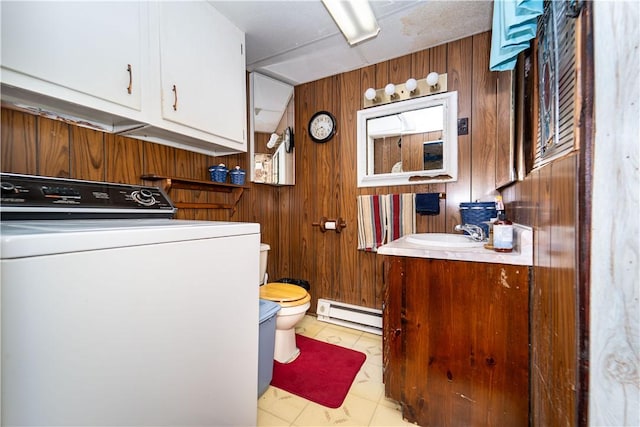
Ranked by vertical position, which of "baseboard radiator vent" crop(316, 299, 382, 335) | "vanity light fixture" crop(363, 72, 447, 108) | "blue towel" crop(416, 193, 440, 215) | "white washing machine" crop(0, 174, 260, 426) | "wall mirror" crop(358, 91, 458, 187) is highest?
"vanity light fixture" crop(363, 72, 447, 108)

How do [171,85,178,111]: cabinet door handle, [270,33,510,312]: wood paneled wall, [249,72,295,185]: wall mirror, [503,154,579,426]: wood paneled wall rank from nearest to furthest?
[503,154,579,426]: wood paneled wall < [171,85,178,111]: cabinet door handle < [270,33,510,312]: wood paneled wall < [249,72,295,185]: wall mirror

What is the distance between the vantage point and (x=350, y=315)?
7.50ft

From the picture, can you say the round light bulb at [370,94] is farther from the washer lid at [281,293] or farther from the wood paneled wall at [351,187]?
the washer lid at [281,293]

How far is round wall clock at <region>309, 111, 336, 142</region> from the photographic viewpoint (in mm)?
2428

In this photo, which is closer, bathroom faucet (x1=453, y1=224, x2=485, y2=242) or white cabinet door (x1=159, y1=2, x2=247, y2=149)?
white cabinet door (x1=159, y1=2, x2=247, y2=149)

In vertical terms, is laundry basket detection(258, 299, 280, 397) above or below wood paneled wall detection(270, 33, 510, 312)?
below

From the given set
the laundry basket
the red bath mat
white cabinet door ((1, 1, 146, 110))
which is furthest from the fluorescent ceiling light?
the red bath mat

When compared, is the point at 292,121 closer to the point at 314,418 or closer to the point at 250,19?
the point at 250,19

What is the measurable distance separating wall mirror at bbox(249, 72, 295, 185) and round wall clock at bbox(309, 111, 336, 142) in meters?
0.24

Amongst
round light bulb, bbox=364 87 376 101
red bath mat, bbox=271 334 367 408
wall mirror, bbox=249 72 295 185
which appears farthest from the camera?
wall mirror, bbox=249 72 295 185

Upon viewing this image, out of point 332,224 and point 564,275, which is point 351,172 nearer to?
point 332,224

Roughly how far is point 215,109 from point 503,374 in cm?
204

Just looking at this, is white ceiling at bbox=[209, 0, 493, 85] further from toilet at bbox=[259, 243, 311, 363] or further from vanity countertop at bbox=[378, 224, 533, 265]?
toilet at bbox=[259, 243, 311, 363]

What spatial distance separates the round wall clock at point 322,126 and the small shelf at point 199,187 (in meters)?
0.93
